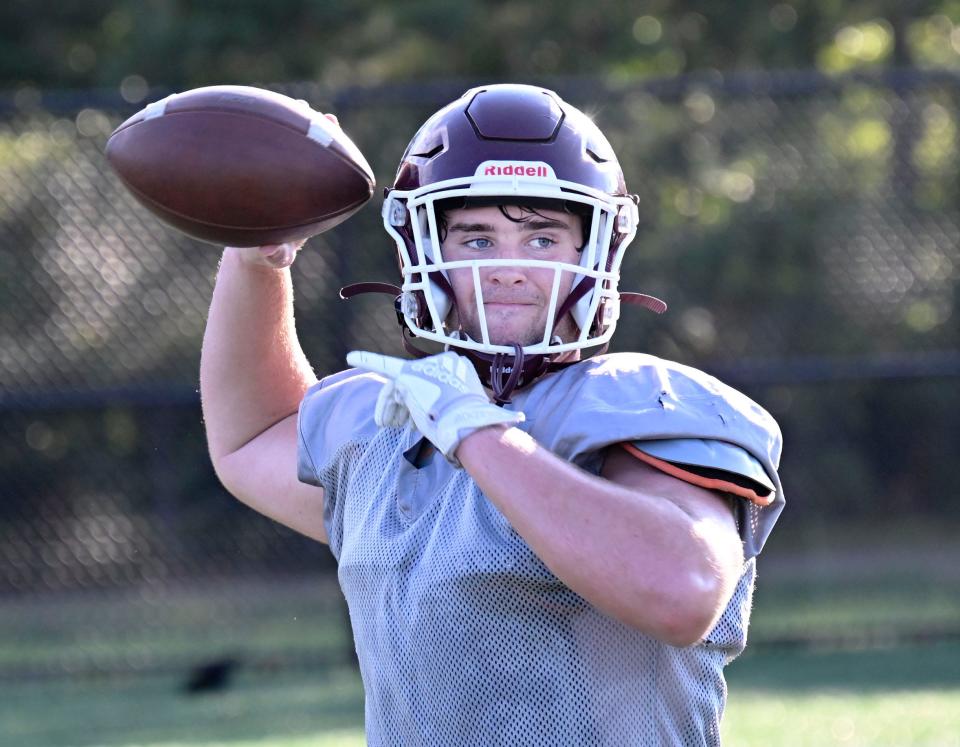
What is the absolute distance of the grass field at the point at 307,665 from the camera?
533 centimetres

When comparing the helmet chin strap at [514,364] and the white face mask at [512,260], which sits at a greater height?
the white face mask at [512,260]

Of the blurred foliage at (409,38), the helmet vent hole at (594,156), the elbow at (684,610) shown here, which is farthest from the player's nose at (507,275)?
the blurred foliage at (409,38)

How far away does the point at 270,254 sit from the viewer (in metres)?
2.54

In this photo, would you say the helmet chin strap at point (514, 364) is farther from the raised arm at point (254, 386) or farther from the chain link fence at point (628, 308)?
the chain link fence at point (628, 308)

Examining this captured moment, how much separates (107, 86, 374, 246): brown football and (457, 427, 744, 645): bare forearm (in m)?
0.80

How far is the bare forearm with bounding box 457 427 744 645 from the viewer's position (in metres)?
1.85

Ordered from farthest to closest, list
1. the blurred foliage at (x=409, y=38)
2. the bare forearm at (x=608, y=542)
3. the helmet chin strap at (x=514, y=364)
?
the blurred foliage at (x=409, y=38) → the helmet chin strap at (x=514, y=364) → the bare forearm at (x=608, y=542)

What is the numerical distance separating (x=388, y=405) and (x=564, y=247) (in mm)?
424

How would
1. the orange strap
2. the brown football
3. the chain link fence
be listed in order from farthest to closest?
the chain link fence → the brown football → the orange strap

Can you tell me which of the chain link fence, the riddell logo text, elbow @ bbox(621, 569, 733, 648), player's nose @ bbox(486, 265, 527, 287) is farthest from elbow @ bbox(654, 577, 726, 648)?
the chain link fence

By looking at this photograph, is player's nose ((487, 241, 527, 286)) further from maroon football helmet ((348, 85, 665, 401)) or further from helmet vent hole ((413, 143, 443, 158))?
helmet vent hole ((413, 143, 443, 158))

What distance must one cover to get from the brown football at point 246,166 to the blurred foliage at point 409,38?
872 centimetres

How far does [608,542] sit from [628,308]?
5846 millimetres

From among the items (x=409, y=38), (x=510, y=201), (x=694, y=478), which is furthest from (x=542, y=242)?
(x=409, y=38)
